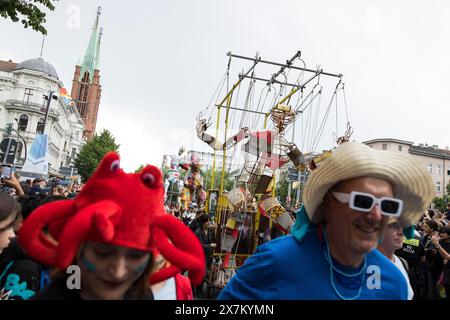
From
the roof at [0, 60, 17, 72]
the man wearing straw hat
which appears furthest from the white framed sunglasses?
the roof at [0, 60, 17, 72]

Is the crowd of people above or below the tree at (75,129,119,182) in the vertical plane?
below

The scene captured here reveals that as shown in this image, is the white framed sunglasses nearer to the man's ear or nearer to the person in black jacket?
the man's ear

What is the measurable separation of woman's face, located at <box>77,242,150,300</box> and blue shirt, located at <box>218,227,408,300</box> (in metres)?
0.59

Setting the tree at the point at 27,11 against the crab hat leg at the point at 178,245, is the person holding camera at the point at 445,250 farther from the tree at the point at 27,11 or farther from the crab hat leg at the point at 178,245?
the tree at the point at 27,11

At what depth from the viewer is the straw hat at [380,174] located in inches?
58.8

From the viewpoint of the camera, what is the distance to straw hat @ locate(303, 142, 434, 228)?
58.8 inches

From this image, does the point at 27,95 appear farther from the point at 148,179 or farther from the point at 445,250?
the point at 148,179

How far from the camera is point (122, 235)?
1125mm

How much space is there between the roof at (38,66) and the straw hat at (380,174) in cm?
5974

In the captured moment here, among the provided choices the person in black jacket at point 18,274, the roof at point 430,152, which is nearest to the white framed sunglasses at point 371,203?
the person in black jacket at point 18,274

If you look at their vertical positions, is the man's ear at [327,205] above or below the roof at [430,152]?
below

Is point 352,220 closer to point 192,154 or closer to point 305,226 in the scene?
point 305,226

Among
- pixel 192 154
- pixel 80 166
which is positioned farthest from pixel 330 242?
pixel 80 166

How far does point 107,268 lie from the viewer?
44.9 inches
